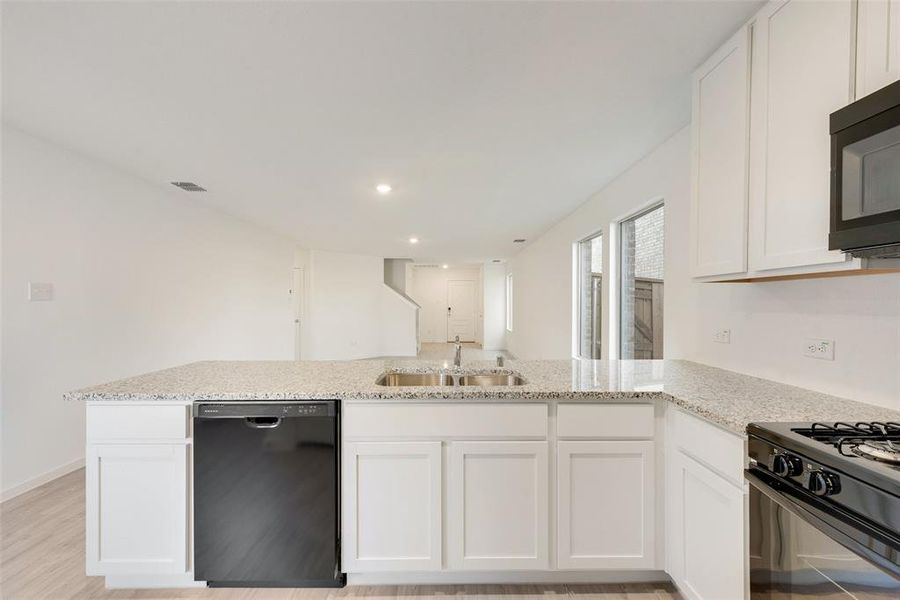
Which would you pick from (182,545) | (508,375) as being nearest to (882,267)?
(508,375)

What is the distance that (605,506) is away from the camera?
181 cm

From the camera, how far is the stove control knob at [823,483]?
→ 97 centimetres

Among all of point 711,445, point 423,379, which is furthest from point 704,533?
point 423,379

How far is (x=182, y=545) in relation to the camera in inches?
69.9

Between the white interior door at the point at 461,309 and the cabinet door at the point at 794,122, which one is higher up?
the cabinet door at the point at 794,122

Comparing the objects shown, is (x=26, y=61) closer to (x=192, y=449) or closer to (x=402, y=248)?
(x=192, y=449)

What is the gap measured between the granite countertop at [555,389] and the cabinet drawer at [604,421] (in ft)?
0.17

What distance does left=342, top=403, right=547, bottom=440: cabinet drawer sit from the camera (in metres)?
1.78

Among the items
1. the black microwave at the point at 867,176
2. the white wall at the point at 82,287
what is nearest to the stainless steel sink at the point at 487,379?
the black microwave at the point at 867,176

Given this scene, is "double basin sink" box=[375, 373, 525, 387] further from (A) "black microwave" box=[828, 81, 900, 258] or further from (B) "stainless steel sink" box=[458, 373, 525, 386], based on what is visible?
(A) "black microwave" box=[828, 81, 900, 258]

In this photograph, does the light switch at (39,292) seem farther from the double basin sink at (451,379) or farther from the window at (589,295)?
the window at (589,295)

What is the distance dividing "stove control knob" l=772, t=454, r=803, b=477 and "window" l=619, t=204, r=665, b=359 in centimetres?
209

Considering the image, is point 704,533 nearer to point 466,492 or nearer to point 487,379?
point 466,492

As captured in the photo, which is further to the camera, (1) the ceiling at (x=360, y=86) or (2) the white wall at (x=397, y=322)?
(2) the white wall at (x=397, y=322)
